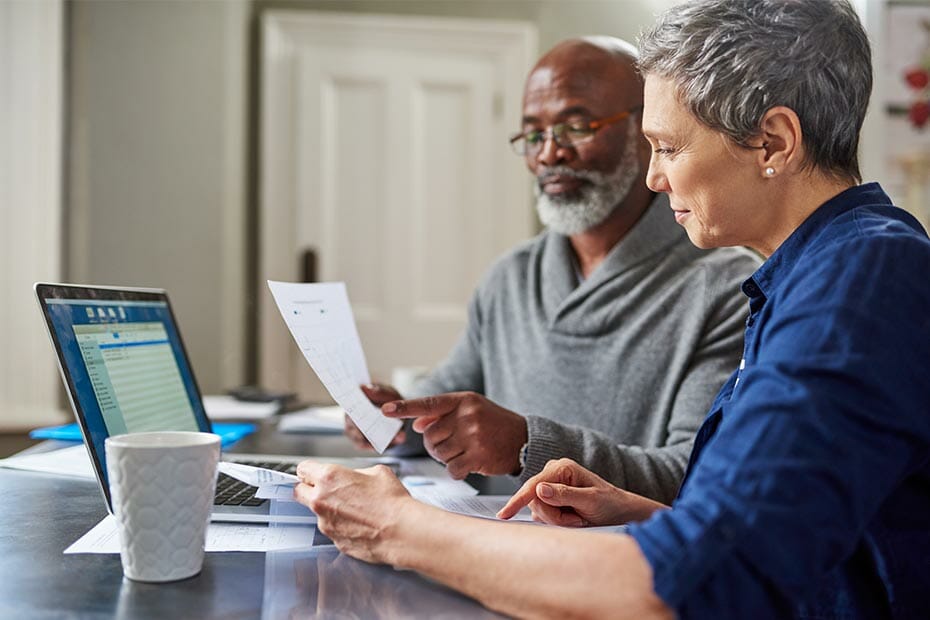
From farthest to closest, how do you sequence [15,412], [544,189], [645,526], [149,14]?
[149,14]
[15,412]
[544,189]
[645,526]

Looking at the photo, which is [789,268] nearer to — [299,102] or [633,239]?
[633,239]

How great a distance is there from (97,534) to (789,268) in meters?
0.75

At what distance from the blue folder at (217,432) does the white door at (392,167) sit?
78.2 inches

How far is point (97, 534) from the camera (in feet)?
3.03

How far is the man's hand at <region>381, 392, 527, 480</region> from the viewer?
1186mm

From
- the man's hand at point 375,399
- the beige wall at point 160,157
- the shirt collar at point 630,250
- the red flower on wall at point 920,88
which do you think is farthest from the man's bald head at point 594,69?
the red flower on wall at point 920,88

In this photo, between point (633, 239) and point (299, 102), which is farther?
point (299, 102)

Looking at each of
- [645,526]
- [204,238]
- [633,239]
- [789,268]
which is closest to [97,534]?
[645,526]

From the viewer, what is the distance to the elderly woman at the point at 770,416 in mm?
625

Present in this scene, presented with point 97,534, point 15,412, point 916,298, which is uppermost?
point 916,298

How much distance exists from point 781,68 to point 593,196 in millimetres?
870

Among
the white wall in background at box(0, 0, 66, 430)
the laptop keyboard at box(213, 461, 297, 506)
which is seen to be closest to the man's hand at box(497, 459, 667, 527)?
the laptop keyboard at box(213, 461, 297, 506)

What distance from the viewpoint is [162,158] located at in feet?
11.0

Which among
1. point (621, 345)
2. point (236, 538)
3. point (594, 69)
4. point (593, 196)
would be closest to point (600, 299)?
point (621, 345)
